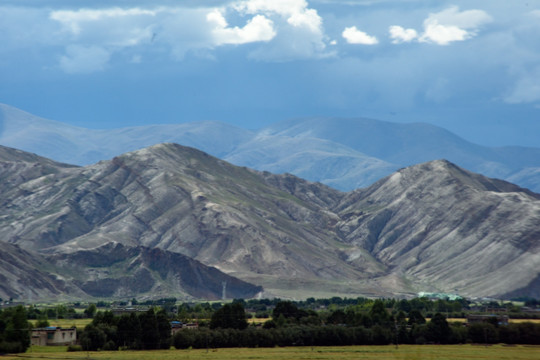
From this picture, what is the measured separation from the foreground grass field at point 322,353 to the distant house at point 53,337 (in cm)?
701

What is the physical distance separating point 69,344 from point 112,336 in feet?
34.8

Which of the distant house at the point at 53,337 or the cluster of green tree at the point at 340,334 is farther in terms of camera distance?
the cluster of green tree at the point at 340,334

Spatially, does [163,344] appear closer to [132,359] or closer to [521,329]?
[132,359]

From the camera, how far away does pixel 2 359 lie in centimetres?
11506

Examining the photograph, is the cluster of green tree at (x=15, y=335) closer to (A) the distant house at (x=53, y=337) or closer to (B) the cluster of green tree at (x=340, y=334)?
(A) the distant house at (x=53, y=337)

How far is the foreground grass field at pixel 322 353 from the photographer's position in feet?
404

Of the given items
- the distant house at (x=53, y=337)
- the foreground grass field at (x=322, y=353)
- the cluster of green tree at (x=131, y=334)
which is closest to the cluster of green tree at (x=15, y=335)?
the foreground grass field at (x=322, y=353)

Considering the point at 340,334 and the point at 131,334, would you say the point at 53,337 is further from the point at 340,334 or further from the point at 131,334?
the point at 340,334

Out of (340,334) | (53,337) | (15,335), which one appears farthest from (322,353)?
(53,337)

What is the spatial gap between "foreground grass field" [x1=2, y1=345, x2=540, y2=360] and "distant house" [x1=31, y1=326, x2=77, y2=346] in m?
7.01

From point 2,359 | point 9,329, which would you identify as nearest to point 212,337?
point 9,329

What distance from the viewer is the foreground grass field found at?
4843 inches

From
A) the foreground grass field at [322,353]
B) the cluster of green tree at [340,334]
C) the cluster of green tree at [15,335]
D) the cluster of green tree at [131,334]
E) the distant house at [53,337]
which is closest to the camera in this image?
the foreground grass field at [322,353]

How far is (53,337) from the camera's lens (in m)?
151
